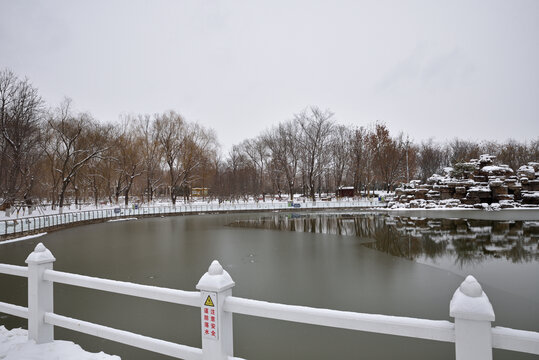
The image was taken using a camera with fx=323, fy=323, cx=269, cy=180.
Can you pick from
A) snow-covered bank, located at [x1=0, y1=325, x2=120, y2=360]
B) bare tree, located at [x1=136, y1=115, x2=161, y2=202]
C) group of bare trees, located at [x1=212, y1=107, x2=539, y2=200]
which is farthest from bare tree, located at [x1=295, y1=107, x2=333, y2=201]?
snow-covered bank, located at [x1=0, y1=325, x2=120, y2=360]

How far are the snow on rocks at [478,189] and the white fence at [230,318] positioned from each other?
39670 mm

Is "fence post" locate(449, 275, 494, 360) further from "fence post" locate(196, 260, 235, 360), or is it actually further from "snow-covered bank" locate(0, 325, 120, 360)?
"snow-covered bank" locate(0, 325, 120, 360)

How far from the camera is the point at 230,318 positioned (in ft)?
9.48

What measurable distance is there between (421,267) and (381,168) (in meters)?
50.5

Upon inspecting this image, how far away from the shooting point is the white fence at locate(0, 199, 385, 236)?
22.3 m

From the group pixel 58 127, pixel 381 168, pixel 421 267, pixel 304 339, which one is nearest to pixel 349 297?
pixel 304 339

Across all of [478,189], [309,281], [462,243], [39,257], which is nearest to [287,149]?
[478,189]

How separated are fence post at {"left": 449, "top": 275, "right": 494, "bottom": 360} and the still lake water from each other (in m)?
3.75

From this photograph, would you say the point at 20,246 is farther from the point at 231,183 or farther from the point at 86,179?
the point at 231,183

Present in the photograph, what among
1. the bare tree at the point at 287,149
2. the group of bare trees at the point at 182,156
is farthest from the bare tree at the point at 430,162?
the bare tree at the point at 287,149

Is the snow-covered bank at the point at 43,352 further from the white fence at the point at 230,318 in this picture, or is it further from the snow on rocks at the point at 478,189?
Result: the snow on rocks at the point at 478,189

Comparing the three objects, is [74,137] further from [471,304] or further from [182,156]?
[471,304]

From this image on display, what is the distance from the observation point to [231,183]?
62.3m

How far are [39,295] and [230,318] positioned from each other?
266 cm
